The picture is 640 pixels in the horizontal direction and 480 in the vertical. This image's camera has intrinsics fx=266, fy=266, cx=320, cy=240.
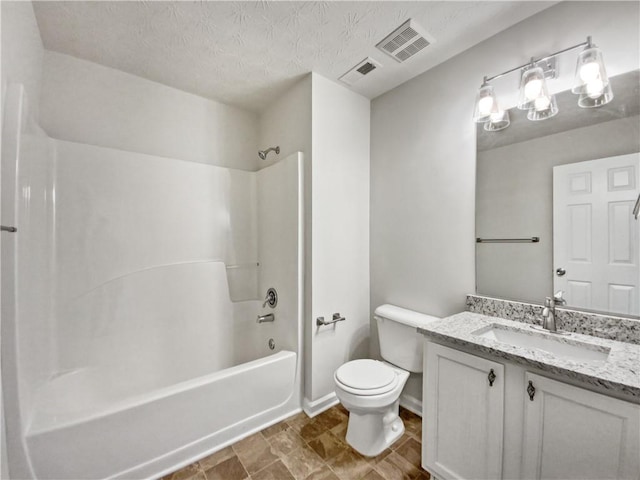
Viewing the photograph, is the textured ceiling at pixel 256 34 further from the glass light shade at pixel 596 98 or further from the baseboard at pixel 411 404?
the baseboard at pixel 411 404

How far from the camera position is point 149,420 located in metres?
1.38

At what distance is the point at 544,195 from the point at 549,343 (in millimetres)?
753

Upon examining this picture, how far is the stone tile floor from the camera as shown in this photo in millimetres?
1445

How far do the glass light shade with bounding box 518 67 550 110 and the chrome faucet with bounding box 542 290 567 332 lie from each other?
39.2 inches

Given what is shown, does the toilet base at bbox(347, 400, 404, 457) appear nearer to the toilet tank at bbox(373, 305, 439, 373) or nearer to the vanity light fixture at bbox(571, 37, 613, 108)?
the toilet tank at bbox(373, 305, 439, 373)

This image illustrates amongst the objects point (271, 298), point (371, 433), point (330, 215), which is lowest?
point (371, 433)

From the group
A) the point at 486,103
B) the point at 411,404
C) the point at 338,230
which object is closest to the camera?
the point at 486,103

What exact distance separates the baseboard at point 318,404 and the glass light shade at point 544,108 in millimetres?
2257

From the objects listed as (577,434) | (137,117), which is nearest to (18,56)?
(137,117)

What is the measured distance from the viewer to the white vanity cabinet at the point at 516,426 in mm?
862

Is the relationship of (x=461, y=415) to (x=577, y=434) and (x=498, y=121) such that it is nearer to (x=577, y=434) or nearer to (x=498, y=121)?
(x=577, y=434)

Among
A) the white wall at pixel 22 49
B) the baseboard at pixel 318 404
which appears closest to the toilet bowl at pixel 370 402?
the baseboard at pixel 318 404

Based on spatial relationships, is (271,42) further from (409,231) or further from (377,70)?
(409,231)

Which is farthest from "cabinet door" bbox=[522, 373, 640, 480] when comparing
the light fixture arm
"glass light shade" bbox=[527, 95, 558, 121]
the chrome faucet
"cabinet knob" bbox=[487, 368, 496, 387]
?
the light fixture arm
